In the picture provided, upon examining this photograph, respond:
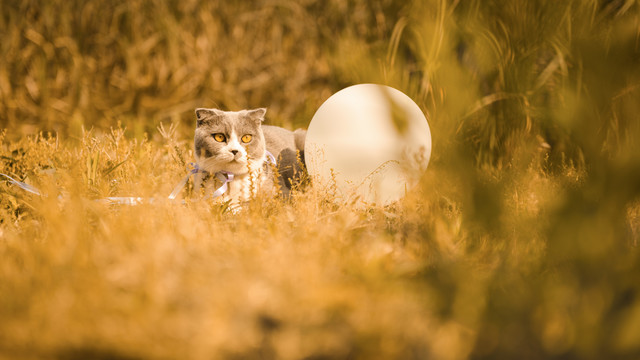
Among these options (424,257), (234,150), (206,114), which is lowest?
(424,257)

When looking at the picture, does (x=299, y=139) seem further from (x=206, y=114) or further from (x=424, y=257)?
(x=424, y=257)

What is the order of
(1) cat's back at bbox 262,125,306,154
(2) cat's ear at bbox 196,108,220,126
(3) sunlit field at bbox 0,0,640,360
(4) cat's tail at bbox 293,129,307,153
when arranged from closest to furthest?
(3) sunlit field at bbox 0,0,640,360
(2) cat's ear at bbox 196,108,220,126
(1) cat's back at bbox 262,125,306,154
(4) cat's tail at bbox 293,129,307,153

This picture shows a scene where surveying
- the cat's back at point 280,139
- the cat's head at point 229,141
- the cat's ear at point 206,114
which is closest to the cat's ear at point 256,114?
the cat's head at point 229,141

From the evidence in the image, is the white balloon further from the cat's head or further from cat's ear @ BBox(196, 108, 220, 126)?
cat's ear @ BBox(196, 108, 220, 126)

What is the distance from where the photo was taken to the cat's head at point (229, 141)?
1653 millimetres

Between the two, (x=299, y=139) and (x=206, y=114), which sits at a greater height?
(x=299, y=139)

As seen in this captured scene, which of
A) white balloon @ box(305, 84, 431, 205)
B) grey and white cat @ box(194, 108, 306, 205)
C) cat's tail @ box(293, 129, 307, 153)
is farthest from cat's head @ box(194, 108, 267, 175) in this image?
cat's tail @ box(293, 129, 307, 153)

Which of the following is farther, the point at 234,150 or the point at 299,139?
the point at 299,139

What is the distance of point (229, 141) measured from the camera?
1.70 m

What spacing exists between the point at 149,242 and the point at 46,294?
204 mm

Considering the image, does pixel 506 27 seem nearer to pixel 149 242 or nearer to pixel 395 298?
pixel 395 298

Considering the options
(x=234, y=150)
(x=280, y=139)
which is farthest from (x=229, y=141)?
(x=280, y=139)

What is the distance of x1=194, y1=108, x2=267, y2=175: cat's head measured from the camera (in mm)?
1653

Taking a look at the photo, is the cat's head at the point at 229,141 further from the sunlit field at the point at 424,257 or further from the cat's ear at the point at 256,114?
the sunlit field at the point at 424,257
